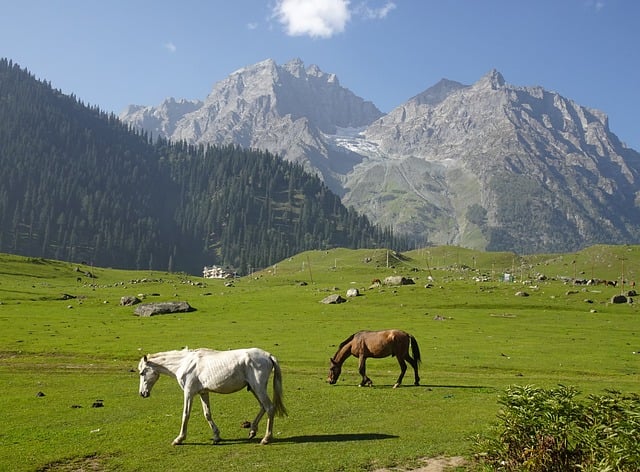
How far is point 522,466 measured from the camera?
12.1 metres

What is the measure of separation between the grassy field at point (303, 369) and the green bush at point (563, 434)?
4.51 metres

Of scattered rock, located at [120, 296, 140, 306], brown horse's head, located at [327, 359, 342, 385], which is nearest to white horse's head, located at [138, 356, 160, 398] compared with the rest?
brown horse's head, located at [327, 359, 342, 385]

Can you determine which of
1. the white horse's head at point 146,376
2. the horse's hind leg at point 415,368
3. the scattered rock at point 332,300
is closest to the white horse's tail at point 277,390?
the white horse's head at point 146,376

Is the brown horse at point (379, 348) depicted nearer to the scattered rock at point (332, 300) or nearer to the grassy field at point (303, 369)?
the grassy field at point (303, 369)

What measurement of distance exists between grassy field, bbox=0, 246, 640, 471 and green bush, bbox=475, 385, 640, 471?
4510 millimetres

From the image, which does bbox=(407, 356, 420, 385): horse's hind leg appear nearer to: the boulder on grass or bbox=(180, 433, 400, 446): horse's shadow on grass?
bbox=(180, 433, 400, 446): horse's shadow on grass

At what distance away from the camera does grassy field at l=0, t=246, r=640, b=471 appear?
1748 cm

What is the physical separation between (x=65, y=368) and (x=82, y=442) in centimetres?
2221

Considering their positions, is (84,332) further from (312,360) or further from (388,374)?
(388,374)

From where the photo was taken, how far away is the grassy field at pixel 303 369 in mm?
17484

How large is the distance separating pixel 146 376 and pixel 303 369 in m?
20.1

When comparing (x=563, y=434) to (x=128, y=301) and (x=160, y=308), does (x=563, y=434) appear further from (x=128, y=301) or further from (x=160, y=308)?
(x=128, y=301)

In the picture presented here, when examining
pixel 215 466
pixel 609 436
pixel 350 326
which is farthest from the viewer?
pixel 350 326

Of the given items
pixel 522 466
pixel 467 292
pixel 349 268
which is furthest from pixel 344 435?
pixel 349 268
